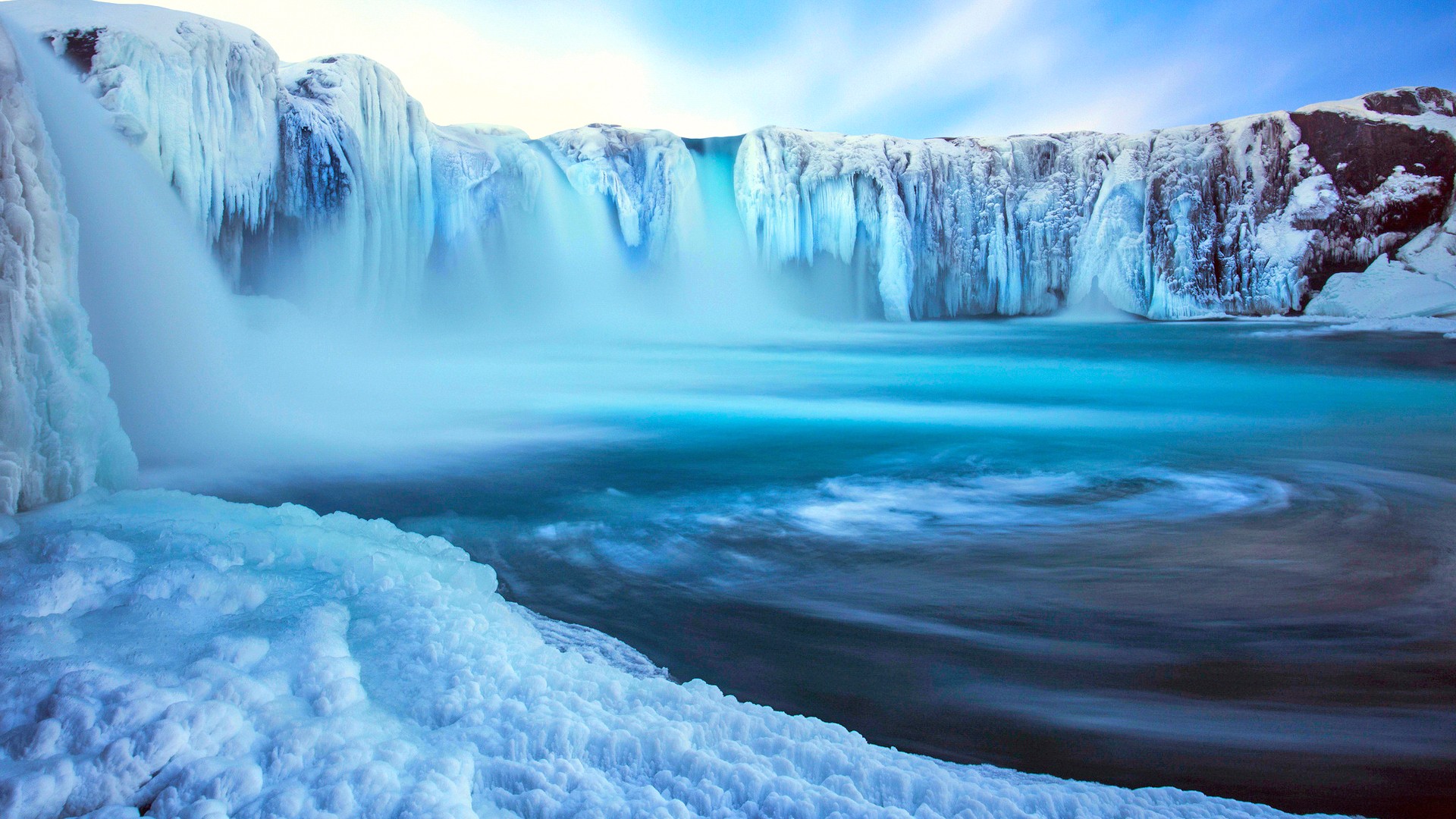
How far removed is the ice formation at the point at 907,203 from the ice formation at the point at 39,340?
5.43 meters

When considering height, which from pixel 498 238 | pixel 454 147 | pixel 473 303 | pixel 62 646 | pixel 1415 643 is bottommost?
pixel 1415 643

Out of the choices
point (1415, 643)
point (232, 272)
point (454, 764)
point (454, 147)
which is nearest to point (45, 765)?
point (454, 764)

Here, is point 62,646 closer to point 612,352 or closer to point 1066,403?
point 1066,403

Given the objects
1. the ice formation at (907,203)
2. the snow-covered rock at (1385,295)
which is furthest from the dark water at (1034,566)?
Result: the snow-covered rock at (1385,295)

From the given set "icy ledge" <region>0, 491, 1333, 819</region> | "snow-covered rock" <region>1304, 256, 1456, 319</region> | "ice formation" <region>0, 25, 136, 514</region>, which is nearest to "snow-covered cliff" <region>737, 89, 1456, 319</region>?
"snow-covered rock" <region>1304, 256, 1456, 319</region>

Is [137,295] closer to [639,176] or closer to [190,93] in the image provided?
[190,93]

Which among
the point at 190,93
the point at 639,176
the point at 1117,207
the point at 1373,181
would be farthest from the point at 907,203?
the point at 190,93

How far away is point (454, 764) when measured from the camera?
132cm

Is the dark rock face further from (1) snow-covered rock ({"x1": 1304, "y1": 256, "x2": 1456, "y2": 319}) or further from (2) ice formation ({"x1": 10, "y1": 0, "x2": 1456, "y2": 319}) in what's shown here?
(1) snow-covered rock ({"x1": 1304, "y1": 256, "x2": 1456, "y2": 319})

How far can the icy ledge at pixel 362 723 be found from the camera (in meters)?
1.23

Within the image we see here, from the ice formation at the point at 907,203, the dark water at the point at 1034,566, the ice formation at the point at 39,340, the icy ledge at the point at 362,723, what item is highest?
the ice formation at the point at 907,203

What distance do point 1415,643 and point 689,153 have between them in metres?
13.2

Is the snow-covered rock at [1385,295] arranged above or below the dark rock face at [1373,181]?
below

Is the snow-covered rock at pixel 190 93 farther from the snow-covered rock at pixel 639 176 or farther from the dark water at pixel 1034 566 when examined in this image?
the snow-covered rock at pixel 639 176
